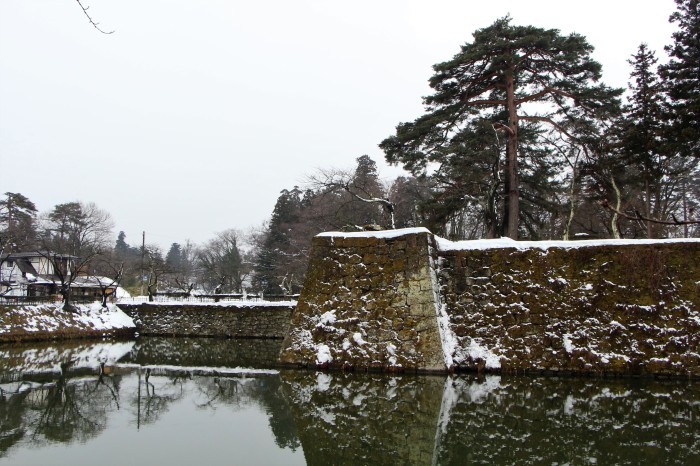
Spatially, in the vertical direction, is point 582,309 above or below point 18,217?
below

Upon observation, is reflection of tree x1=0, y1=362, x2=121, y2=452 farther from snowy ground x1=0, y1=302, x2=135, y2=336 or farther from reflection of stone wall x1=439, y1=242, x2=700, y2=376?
snowy ground x1=0, y1=302, x2=135, y2=336

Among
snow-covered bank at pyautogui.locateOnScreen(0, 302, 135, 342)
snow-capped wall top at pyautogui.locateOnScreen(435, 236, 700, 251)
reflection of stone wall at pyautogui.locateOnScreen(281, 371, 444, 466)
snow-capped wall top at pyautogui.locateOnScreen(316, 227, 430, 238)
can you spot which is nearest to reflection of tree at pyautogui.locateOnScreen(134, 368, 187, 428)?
reflection of stone wall at pyautogui.locateOnScreen(281, 371, 444, 466)

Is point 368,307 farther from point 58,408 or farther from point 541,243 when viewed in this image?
point 58,408

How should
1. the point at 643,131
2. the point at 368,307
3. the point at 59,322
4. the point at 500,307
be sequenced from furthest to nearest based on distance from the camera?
the point at 59,322 → the point at 643,131 → the point at 368,307 → the point at 500,307

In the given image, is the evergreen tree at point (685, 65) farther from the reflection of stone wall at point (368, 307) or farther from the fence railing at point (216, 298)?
the fence railing at point (216, 298)

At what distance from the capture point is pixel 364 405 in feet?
24.6

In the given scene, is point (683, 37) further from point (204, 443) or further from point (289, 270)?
point (289, 270)

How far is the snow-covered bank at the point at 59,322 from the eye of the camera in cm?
1816

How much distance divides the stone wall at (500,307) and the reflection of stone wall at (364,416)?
0.95 m

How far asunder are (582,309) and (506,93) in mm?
10030

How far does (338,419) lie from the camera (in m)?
6.68

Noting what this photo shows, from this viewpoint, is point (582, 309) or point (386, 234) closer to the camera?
point (582, 309)

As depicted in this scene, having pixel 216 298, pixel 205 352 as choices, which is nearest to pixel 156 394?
pixel 205 352

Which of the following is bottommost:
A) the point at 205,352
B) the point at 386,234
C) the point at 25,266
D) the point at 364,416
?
the point at 205,352
